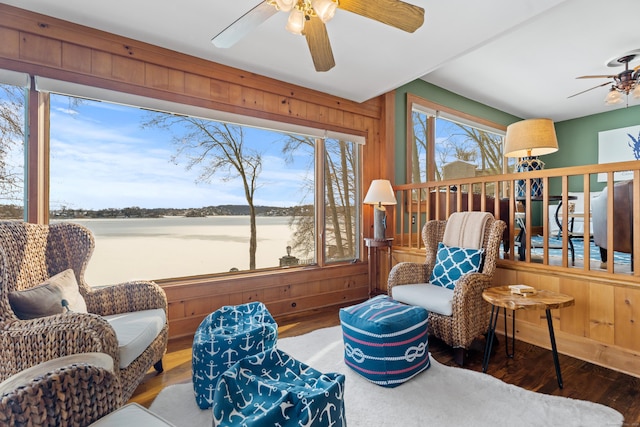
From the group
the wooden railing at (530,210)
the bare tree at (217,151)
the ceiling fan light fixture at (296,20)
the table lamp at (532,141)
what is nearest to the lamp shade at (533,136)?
the table lamp at (532,141)

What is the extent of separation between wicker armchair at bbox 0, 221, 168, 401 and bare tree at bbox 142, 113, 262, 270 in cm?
116

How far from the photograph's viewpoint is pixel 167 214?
2.77 metres

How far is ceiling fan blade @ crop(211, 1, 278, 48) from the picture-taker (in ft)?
5.41

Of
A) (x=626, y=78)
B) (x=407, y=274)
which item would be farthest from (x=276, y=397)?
(x=626, y=78)

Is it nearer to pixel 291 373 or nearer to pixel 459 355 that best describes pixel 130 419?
pixel 291 373

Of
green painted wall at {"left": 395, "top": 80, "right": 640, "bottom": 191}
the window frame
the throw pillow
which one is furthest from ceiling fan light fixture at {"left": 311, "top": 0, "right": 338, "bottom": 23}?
green painted wall at {"left": 395, "top": 80, "right": 640, "bottom": 191}

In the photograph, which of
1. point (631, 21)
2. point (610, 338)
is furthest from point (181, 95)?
point (631, 21)

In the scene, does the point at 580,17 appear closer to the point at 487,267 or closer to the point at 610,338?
the point at 487,267

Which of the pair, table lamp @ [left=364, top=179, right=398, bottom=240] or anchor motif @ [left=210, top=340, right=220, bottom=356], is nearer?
anchor motif @ [left=210, top=340, right=220, bottom=356]

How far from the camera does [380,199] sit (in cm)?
333

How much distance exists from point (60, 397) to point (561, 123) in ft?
27.4

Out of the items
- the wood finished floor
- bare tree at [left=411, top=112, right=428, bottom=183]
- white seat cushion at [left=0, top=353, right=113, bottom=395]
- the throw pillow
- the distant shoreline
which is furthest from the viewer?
bare tree at [left=411, top=112, right=428, bottom=183]

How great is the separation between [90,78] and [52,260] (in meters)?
1.43

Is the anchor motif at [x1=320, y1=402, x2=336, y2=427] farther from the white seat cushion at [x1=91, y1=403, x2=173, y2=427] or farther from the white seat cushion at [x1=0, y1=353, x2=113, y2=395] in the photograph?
the white seat cushion at [x1=0, y1=353, x2=113, y2=395]
